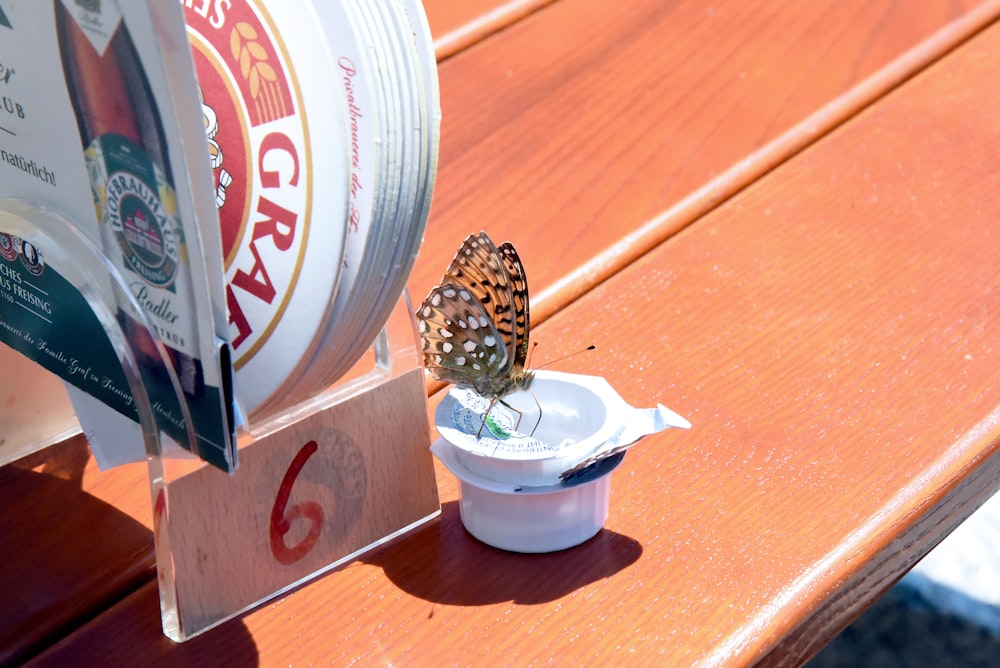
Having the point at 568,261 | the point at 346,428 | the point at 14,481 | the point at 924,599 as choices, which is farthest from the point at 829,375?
the point at 924,599

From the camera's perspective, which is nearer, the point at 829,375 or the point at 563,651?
the point at 563,651

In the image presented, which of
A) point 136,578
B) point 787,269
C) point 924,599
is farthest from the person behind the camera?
point 924,599

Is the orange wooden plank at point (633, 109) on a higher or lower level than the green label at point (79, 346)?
lower

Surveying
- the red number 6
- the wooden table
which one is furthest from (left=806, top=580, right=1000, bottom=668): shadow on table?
the red number 6

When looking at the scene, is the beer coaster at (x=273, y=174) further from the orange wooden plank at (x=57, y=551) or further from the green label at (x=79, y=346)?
the orange wooden plank at (x=57, y=551)

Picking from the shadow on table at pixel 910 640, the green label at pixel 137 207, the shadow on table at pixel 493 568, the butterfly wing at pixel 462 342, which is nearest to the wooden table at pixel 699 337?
the shadow on table at pixel 493 568

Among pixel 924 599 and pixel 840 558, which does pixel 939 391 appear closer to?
pixel 840 558
